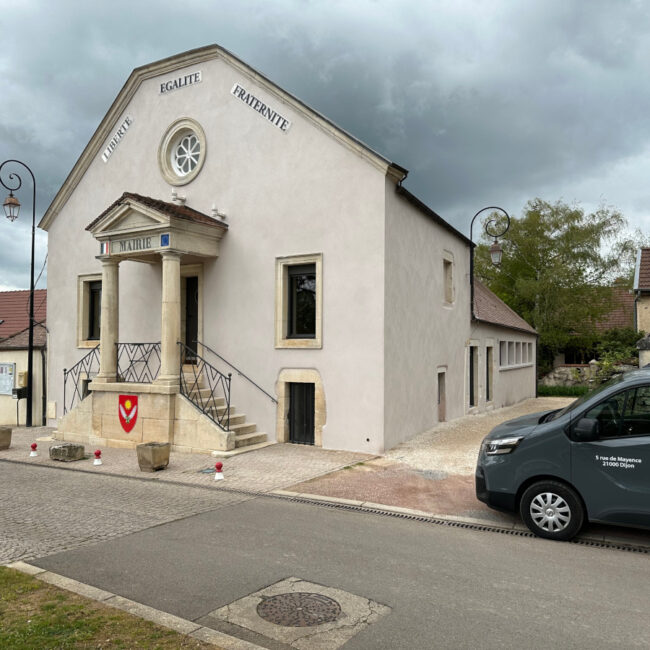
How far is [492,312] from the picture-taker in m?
23.1

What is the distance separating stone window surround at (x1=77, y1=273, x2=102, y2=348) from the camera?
17312 mm

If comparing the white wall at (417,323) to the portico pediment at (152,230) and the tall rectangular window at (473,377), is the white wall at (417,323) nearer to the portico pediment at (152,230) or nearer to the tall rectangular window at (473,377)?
the tall rectangular window at (473,377)

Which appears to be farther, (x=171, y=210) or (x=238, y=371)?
(x=238, y=371)

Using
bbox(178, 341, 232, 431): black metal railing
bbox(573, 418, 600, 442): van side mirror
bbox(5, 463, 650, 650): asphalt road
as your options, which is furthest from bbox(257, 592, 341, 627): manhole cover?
bbox(178, 341, 232, 431): black metal railing

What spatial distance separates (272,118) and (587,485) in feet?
35.8

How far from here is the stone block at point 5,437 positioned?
1342 centimetres

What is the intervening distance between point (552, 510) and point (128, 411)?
983cm

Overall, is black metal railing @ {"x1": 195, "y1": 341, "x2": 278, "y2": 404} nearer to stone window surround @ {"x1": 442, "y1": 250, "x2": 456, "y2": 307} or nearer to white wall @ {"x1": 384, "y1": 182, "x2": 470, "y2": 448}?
white wall @ {"x1": 384, "y1": 182, "x2": 470, "y2": 448}

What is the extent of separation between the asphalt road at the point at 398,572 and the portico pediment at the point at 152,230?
279 inches

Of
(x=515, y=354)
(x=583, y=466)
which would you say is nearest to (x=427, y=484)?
(x=583, y=466)

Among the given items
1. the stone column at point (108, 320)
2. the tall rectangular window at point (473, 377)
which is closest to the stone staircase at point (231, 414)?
the stone column at point (108, 320)

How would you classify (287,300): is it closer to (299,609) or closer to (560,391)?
(299,609)

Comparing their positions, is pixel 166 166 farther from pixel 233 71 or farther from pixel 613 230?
pixel 613 230

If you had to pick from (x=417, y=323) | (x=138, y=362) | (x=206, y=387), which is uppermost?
(x=417, y=323)
